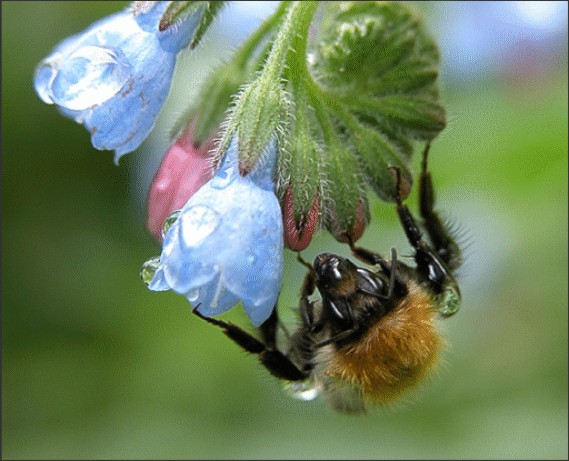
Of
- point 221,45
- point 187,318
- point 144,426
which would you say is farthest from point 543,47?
point 144,426

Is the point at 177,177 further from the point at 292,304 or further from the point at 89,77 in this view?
the point at 292,304

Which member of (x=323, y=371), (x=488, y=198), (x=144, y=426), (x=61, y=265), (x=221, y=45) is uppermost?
(x=221, y=45)

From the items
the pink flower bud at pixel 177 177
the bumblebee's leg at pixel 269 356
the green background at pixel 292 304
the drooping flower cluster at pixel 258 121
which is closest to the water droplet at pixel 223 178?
the drooping flower cluster at pixel 258 121

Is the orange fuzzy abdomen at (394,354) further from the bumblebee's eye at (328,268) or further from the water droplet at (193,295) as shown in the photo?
the water droplet at (193,295)

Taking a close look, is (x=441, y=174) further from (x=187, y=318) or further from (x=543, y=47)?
(x=187, y=318)

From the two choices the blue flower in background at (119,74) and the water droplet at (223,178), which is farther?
the blue flower in background at (119,74)

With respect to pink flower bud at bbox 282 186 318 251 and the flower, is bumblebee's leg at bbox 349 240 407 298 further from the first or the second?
the flower
